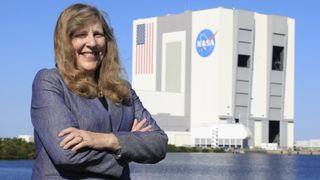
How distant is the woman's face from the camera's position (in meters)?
2.32

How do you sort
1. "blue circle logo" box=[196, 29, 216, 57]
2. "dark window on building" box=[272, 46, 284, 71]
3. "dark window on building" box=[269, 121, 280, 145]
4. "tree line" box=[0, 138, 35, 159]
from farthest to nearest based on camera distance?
"dark window on building" box=[269, 121, 280, 145] → "dark window on building" box=[272, 46, 284, 71] → "blue circle logo" box=[196, 29, 216, 57] → "tree line" box=[0, 138, 35, 159]

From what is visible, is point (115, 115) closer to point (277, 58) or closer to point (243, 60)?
point (243, 60)

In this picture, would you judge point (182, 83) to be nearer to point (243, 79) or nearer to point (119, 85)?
point (243, 79)

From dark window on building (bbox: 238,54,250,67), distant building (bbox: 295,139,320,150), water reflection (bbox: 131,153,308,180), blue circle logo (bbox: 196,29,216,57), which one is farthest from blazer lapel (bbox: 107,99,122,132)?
distant building (bbox: 295,139,320,150)

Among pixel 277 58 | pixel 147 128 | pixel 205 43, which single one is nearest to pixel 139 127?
pixel 147 128

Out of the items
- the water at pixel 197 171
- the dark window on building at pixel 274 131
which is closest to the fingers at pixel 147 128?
the water at pixel 197 171

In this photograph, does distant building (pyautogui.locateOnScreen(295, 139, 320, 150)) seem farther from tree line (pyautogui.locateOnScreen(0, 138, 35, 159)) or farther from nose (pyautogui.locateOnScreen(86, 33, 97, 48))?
nose (pyautogui.locateOnScreen(86, 33, 97, 48))

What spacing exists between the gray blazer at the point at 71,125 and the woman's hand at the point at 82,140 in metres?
0.02

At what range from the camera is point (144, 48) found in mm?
94688

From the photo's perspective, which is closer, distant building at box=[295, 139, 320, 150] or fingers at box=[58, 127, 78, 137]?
fingers at box=[58, 127, 78, 137]

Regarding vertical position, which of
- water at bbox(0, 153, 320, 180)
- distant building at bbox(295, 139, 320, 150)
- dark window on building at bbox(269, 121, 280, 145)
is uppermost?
water at bbox(0, 153, 320, 180)

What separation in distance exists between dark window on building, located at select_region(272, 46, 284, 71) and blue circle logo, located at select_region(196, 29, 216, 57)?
852 centimetres

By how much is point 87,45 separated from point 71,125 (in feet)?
0.83

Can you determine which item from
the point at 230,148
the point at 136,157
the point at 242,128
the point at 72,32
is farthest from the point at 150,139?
the point at 230,148
